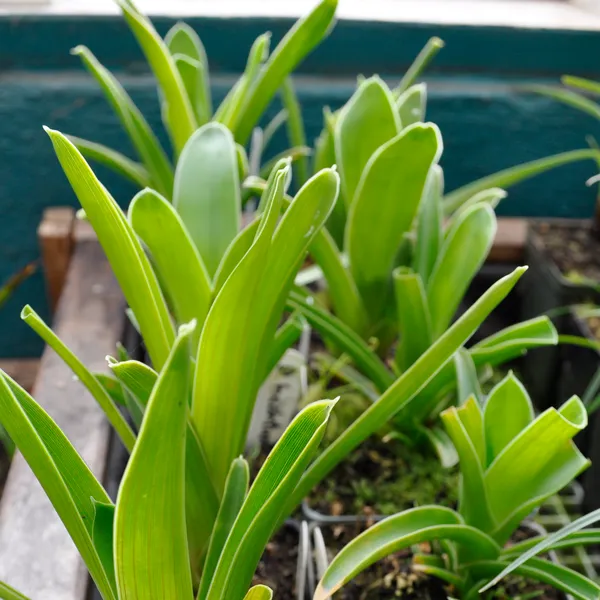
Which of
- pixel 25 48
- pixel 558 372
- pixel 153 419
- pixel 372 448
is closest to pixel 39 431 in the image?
pixel 153 419

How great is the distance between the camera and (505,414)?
572 mm

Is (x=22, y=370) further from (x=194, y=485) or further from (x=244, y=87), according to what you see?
(x=194, y=485)

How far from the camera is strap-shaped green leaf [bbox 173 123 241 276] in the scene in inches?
22.7

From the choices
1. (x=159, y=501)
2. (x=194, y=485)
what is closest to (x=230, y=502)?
(x=194, y=485)

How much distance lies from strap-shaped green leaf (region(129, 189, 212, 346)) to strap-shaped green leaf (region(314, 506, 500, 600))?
0.19m

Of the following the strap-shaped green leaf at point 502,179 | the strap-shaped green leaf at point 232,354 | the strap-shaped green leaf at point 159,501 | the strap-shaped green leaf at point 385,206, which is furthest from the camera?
the strap-shaped green leaf at point 502,179

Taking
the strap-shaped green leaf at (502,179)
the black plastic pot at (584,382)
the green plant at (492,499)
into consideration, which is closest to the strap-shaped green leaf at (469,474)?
the green plant at (492,499)

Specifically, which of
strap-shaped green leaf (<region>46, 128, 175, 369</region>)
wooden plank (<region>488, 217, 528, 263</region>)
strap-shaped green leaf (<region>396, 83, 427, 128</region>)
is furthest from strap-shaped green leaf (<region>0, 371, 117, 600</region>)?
wooden plank (<region>488, 217, 528, 263</region>)

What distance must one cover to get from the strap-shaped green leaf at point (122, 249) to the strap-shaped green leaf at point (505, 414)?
0.26 m

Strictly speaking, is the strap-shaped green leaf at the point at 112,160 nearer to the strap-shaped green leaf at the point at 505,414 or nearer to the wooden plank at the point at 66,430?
the wooden plank at the point at 66,430

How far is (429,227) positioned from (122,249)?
36cm

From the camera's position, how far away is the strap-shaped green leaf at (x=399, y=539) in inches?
16.9

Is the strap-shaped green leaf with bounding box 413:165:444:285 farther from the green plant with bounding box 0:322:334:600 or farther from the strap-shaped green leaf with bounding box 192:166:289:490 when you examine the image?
the green plant with bounding box 0:322:334:600

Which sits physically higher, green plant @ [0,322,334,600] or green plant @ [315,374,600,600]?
green plant @ [0,322,334,600]
